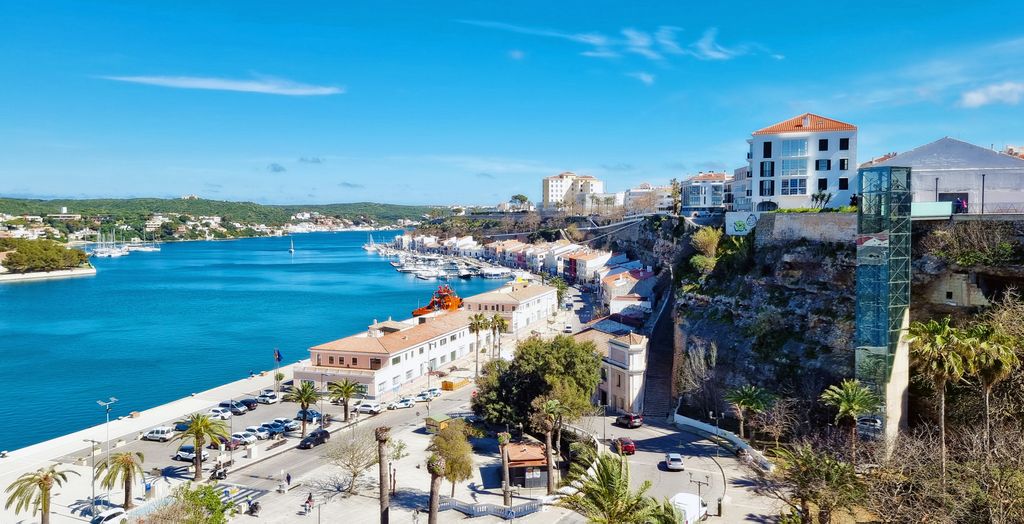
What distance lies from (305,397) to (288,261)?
15758 centimetres

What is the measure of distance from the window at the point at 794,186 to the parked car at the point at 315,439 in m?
38.7

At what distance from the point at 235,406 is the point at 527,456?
73.4ft

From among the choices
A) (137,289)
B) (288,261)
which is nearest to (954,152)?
(137,289)

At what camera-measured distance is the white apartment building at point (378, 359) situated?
147 feet

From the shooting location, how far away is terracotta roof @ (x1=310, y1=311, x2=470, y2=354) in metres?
46.4

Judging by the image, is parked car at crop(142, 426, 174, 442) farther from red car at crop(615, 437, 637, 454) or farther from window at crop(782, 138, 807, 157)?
window at crop(782, 138, 807, 157)

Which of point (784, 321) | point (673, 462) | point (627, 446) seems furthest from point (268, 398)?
point (784, 321)

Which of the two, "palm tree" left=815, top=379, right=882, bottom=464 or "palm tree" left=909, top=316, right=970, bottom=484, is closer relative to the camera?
"palm tree" left=909, top=316, right=970, bottom=484

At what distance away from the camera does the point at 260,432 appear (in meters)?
37.4

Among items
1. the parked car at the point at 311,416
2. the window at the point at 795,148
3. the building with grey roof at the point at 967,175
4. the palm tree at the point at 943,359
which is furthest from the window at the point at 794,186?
the parked car at the point at 311,416

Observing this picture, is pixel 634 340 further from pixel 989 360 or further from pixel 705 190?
pixel 705 190

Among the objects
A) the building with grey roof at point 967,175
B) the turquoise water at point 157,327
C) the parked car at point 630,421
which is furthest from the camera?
the turquoise water at point 157,327

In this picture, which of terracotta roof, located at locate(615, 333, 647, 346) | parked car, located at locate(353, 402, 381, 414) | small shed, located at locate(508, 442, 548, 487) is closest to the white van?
small shed, located at locate(508, 442, 548, 487)

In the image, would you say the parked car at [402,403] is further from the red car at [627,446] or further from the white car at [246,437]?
the red car at [627,446]
